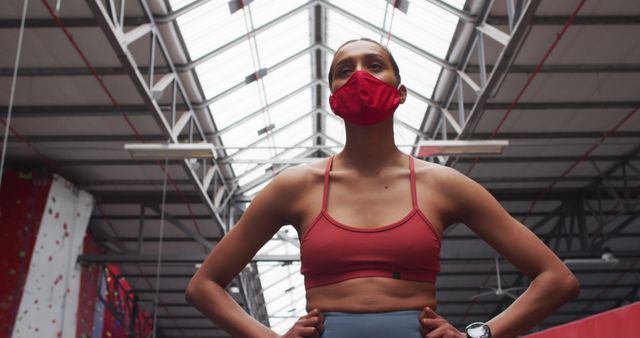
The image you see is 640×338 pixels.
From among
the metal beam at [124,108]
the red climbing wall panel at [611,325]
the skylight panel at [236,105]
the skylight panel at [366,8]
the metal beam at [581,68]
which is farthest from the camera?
the skylight panel at [236,105]

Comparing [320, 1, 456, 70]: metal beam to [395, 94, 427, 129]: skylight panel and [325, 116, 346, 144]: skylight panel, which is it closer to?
[395, 94, 427, 129]: skylight panel

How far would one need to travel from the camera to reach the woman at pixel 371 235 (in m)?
1.36

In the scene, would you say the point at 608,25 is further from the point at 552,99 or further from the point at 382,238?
the point at 382,238

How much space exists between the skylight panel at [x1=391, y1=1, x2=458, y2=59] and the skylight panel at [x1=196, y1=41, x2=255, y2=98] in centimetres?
227

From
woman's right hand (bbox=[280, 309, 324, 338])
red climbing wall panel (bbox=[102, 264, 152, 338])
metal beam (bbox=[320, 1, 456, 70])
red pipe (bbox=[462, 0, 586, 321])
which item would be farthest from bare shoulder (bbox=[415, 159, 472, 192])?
red climbing wall panel (bbox=[102, 264, 152, 338])

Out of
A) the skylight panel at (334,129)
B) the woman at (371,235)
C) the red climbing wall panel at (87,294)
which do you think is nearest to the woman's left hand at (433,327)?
the woman at (371,235)

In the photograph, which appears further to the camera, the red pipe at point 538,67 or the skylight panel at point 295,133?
the skylight panel at point 295,133

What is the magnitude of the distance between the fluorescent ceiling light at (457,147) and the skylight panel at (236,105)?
389cm

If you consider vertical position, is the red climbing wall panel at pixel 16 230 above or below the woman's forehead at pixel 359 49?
above

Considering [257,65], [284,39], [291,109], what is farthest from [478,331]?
[291,109]

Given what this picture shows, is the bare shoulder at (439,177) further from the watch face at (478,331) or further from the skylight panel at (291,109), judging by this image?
the skylight panel at (291,109)

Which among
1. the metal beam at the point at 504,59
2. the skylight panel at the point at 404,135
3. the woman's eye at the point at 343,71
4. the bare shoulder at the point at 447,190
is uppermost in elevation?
the skylight panel at the point at 404,135

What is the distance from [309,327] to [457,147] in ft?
25.5

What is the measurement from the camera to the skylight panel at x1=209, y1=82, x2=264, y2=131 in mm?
11883
